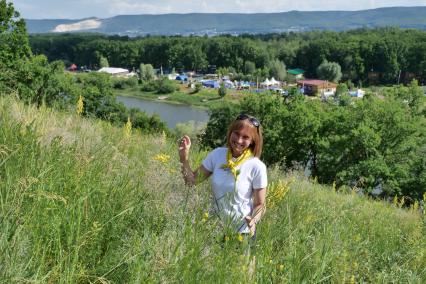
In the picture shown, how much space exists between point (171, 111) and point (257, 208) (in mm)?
54641

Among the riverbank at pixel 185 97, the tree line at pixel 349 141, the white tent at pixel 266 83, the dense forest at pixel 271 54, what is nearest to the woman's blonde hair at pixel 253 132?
the tree line at pixel 349 141

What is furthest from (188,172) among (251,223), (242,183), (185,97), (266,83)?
(266,83)

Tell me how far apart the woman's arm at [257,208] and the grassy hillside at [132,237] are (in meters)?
0.07

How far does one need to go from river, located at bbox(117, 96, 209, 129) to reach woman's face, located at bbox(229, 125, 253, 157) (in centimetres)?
4180

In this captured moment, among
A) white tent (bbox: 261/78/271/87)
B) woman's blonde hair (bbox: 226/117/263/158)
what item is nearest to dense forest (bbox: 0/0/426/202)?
woman's blonde hair (bbox: 226/117/263/158)

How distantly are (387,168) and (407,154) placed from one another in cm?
294

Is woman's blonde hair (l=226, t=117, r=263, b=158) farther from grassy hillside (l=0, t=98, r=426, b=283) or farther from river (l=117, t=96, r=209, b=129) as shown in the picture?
river (l=117, t=96, r=209, b=129)

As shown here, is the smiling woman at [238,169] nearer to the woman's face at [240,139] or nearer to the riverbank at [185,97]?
the woman's face at [240,139]

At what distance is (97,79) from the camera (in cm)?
2948

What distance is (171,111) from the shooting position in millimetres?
56906

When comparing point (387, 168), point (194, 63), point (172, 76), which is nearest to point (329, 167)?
point (387, 168)

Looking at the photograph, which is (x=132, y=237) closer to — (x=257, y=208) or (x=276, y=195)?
(x=257, y=208)

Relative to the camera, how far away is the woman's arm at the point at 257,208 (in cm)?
254

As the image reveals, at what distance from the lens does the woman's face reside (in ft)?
9.77
